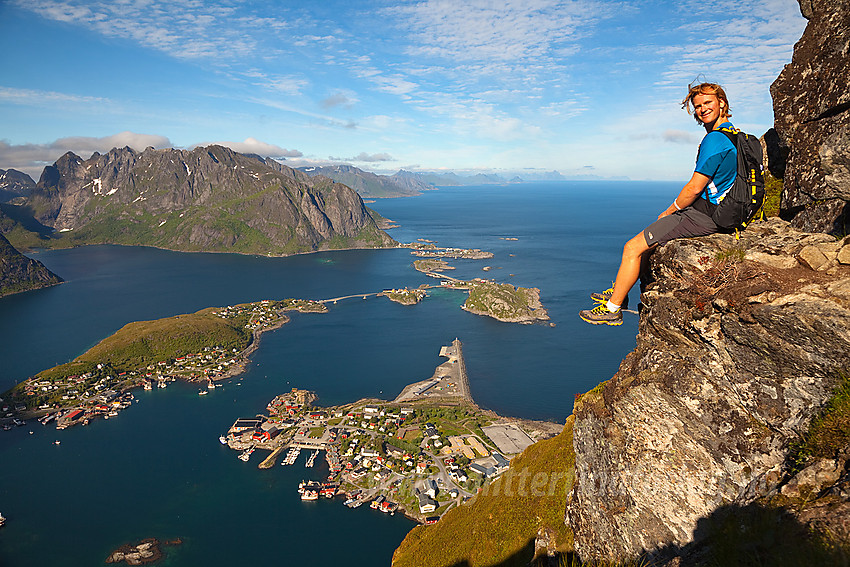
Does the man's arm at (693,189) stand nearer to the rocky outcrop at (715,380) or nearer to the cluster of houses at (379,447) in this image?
the rocky outcrop at (715,380)

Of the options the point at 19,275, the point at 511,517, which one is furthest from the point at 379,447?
the point at 19,275

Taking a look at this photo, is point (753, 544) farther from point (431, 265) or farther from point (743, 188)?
point (431, 265)

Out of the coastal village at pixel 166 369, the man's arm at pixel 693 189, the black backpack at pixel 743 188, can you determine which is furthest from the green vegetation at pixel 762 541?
the coastal village at pixel 166 369

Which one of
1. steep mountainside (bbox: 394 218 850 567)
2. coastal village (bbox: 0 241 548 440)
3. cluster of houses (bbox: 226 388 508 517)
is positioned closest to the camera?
steep mountainside (bbox: 394 218 850 567)

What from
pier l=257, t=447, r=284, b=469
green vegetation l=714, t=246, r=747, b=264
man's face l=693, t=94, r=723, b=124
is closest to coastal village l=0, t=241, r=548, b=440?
pier l=257, t=447, r=284, b=469

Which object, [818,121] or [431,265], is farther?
[431,265]

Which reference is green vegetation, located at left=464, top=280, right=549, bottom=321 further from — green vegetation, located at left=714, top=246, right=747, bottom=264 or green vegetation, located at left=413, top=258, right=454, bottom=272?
green vegetation, located at left=714, top=246, right=747, bottom=264
